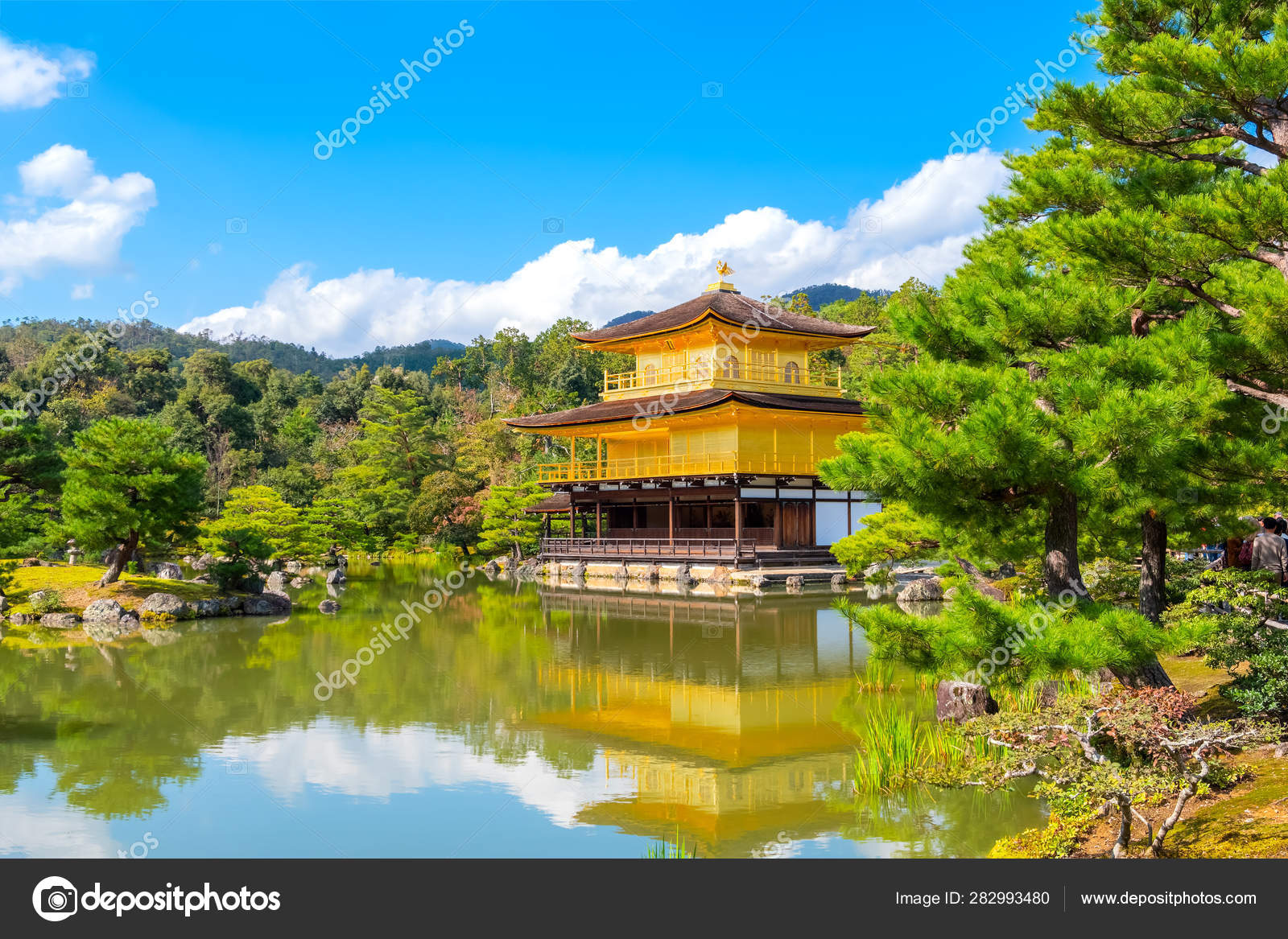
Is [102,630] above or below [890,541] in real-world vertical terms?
below

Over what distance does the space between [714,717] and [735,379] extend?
18426 millimetres

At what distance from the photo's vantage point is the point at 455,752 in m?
7.68

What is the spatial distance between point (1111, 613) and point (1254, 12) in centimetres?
371

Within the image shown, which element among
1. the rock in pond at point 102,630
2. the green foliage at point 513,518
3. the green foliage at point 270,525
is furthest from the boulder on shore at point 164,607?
the green foliage at point 513,518

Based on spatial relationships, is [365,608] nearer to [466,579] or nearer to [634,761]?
[466,579]

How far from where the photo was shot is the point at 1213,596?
Result: 605 centimetres

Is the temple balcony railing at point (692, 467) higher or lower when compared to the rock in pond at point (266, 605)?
higher

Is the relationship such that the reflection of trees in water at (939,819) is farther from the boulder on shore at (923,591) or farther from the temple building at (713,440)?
the temple building at (713,440)

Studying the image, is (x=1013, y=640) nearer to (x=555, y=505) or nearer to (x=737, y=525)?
(x=737, y=525)

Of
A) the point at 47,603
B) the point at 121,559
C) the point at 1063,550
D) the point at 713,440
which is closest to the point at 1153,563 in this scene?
the point at 1063,550

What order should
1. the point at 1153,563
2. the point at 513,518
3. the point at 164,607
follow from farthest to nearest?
the point at 513,518 < the point at 164,607 < the point at 1153,563

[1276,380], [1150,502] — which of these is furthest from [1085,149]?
[1150,502]

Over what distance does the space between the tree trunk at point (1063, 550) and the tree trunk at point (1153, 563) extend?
1.74 meters

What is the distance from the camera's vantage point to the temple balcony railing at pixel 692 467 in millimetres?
24297
